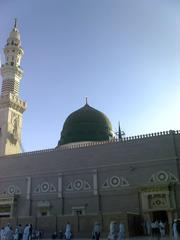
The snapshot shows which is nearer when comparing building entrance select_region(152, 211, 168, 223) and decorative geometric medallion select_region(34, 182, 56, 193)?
building entrance select_region(152, 211, 168, 223)

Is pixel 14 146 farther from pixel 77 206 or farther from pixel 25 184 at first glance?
pixel 77 206

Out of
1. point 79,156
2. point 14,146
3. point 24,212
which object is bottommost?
point 24,212

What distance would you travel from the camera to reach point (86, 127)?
3047 cm

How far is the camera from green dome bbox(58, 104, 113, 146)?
30.3 metres

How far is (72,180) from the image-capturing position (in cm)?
2488

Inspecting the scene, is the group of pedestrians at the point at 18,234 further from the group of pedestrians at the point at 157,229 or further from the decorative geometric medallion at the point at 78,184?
the group of pedestrians at the point at 157,229

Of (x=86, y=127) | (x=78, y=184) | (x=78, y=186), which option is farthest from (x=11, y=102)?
(x=78, y=186)

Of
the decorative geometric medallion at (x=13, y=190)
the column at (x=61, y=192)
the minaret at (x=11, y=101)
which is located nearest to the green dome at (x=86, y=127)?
the minaret at (x=11, y=101)

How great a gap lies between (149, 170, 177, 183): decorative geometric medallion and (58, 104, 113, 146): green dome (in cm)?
893

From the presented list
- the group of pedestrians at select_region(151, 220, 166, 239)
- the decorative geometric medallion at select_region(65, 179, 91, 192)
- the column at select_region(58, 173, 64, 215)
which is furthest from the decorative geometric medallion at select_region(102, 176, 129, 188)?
the group of pedestrians at select_region(151, 220, 166, 239)

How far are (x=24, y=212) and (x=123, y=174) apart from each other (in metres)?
8.33

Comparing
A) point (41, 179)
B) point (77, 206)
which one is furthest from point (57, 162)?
point (77, 206)

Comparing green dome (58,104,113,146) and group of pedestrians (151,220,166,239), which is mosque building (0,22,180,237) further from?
group of pedestrians (151,220,166,239)

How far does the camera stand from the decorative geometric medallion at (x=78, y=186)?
952 inches
